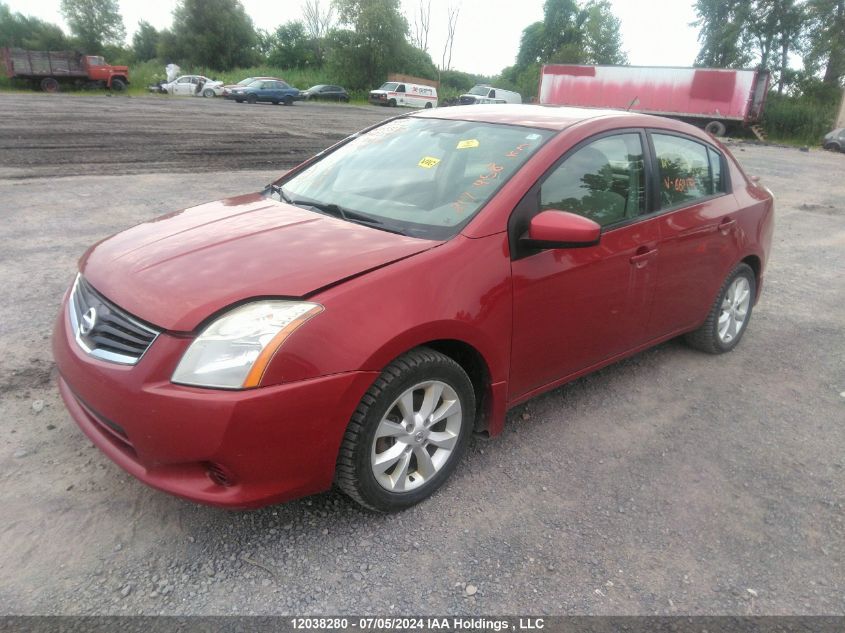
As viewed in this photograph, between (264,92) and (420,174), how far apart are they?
3531cm

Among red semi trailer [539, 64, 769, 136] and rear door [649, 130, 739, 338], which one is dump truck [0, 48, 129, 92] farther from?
rear door [649, 130, 739, 338]

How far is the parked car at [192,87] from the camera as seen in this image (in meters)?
41.3

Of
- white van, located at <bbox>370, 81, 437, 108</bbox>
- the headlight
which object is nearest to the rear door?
the headlight

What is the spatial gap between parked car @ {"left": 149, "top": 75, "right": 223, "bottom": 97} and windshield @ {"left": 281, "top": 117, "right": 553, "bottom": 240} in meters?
42.4

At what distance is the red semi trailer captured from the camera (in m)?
29.4

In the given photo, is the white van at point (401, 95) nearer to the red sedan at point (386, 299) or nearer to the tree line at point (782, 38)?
the tree line at point (782, 38)

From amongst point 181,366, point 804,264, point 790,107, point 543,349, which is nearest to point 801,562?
point 543,349

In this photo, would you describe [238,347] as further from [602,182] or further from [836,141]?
[836,141]

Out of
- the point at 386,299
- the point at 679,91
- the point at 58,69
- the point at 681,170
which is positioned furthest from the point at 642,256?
the point at 58,69

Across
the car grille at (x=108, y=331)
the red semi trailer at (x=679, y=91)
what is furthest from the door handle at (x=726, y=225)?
the red semi trailer at (x=679, y=91)

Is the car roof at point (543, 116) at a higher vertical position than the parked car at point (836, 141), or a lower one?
higher

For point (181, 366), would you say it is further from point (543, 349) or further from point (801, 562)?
point (801, 562)

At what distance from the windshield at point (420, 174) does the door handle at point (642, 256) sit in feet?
2.62

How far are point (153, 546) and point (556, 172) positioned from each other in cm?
237
